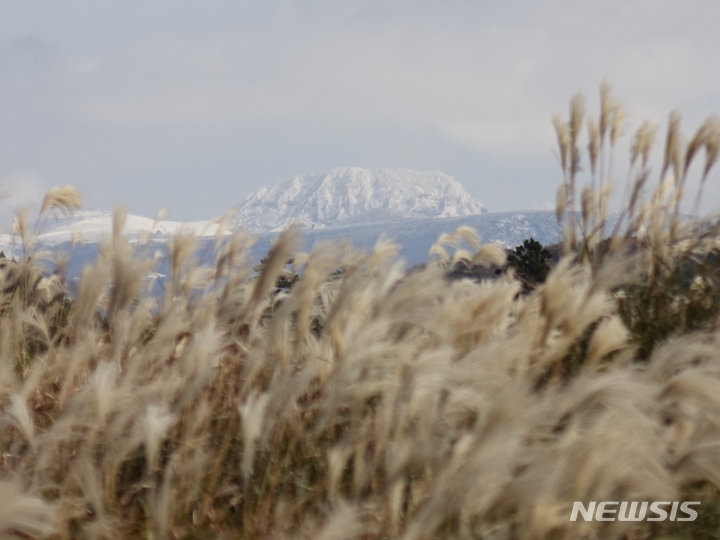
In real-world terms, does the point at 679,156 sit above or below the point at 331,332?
above

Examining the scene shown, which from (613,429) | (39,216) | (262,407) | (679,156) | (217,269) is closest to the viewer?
(613,429)

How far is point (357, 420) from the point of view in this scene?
2455mm

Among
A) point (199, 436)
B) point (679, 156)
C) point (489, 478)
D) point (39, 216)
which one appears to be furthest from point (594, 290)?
point (39, 216)

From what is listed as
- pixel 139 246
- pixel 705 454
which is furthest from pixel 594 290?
pixel 139 246

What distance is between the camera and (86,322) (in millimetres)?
2871

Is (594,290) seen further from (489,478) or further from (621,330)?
(489,478)

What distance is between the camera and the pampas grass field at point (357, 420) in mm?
1840

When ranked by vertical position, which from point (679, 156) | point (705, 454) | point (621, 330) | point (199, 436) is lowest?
point (199, 436)

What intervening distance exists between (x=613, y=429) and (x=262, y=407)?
0.99 m

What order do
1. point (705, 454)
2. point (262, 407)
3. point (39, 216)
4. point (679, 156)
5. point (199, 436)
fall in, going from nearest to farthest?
point (705, 454) < point (262, 407) < point (199, 436) < point (679, 156) < point (39, 216)

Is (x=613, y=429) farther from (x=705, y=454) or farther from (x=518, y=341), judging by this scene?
(x=518, y=341)

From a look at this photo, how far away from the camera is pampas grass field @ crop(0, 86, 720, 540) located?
6.04ft

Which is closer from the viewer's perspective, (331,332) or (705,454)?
(705,454)

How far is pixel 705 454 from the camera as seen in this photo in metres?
2.01
